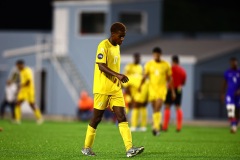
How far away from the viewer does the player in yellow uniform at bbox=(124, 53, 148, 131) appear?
31.2 meters

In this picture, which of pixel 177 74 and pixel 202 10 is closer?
pixel 177 74

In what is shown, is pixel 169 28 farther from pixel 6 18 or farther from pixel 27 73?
pixel 27 73

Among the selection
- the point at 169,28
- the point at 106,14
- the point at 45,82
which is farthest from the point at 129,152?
the point at 169,28

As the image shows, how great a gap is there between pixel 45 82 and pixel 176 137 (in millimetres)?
31519

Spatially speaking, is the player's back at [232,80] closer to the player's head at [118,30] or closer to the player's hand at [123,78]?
the player's head at [118,30]

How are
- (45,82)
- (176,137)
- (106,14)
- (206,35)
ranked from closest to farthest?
(176,137), (106,14), (45,82), (206,35)

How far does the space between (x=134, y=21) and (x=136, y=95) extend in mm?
23252

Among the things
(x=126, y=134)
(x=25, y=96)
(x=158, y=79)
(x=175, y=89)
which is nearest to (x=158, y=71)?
(x=158, y=79)

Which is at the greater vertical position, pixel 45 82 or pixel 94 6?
pixel 94 6

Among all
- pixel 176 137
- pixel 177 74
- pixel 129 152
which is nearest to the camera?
pixel 129 152

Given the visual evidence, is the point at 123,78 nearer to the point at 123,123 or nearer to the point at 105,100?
the point at 105,100

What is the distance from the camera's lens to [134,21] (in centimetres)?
5466

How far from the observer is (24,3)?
6650 centimetres

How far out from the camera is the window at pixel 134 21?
54125 millimetres
